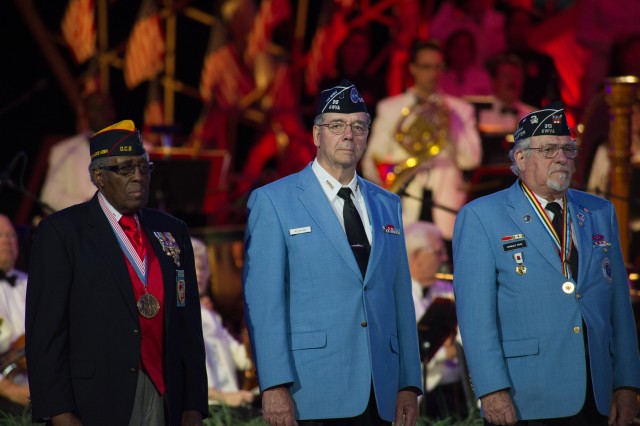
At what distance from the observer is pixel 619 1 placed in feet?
38.1

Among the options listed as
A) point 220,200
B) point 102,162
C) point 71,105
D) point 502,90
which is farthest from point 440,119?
point 102,162

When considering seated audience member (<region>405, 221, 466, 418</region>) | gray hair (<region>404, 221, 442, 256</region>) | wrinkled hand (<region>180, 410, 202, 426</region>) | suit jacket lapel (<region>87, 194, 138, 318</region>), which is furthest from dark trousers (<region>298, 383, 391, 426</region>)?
gray hair (<region>404, 221, 442, 256</region>)

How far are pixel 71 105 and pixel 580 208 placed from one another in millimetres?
7905

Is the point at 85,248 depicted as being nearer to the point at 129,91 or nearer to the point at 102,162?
the point at 102,162

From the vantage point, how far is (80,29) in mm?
11664

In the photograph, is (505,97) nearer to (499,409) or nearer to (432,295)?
(432,295)

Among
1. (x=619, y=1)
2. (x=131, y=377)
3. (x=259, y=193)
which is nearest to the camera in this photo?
(x=131, y=377)

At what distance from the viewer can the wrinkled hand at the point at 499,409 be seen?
15.3 ft

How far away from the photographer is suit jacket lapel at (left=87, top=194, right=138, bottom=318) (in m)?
4.50

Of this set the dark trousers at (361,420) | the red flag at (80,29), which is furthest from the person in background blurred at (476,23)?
the dark trousers at (361,420)

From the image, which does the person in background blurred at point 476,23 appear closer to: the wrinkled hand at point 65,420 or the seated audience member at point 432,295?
the seated audience member at point 432,295

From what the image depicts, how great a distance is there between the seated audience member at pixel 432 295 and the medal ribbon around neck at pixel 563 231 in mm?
2847

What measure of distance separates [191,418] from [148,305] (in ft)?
1.54

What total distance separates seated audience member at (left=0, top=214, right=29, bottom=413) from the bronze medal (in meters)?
2.39
